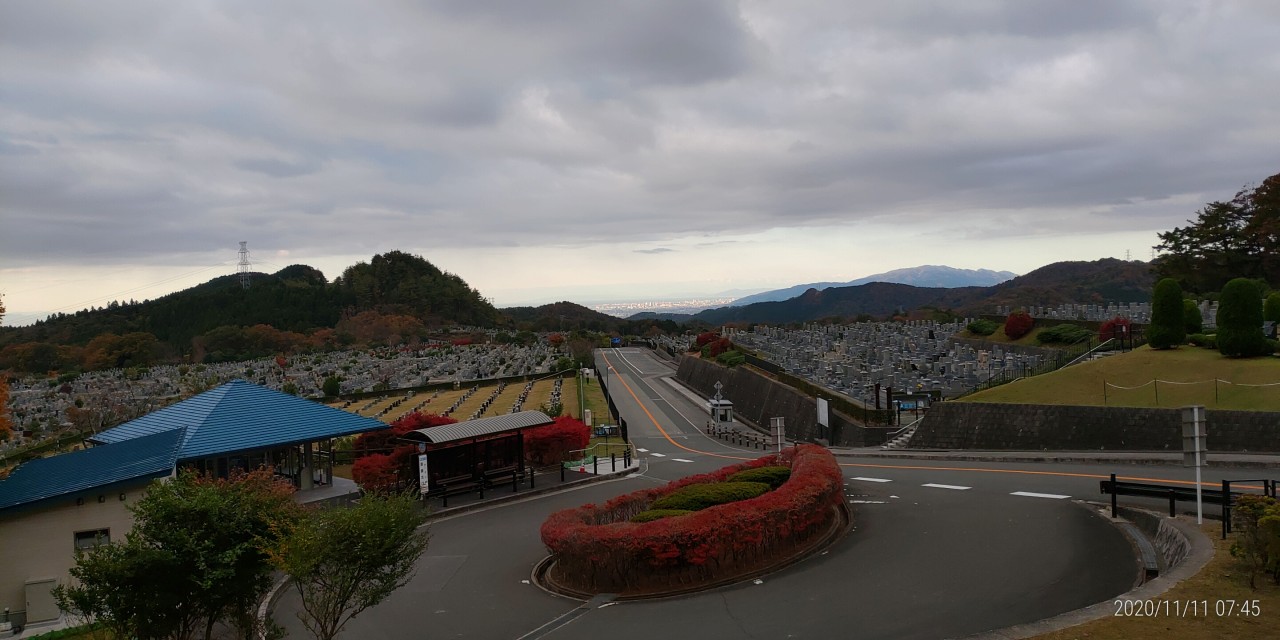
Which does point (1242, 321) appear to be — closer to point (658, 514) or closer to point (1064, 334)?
point (1064, 334)

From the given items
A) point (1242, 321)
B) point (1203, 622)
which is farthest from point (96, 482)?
point (1242, 321)

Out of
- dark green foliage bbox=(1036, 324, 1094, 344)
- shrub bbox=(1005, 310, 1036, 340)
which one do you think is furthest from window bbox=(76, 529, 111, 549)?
shrub bbox=(1005, 310, 1036, 340)

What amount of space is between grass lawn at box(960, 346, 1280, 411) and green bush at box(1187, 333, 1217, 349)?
0.39m

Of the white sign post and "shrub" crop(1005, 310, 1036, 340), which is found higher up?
"shrub" crop(1005, 310, 1036, 340)

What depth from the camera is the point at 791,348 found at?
5653 centimetres

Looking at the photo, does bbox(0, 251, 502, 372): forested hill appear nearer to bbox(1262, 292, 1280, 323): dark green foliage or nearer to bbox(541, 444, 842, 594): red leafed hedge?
bbox(541, 444, 842, 594): red leafed hedge

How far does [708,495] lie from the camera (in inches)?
555

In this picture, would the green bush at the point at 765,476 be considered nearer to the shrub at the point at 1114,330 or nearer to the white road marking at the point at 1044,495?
the white road marking at the point at 1044,495

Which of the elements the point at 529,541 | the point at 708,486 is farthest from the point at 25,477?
the point at 708,486

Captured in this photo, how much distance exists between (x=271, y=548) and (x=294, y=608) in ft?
17.0

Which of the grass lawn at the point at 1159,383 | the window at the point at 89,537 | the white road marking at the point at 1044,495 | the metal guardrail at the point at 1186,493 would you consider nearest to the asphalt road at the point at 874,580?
the white road marking at the point at 1044,495

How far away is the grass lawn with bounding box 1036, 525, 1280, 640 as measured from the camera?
6938mm

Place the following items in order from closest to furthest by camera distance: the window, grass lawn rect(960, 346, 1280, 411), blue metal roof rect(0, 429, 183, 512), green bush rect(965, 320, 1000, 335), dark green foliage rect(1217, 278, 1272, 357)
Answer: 1. blue metal roof rect(0, 429, 183, 512)
2. the window
3. grass lawn rect(960, 346, 1280, 411)
4. dark green foliage rect(1217, 278, 1272, 357)
5. green bush rect(965, 320, 1000, 335)

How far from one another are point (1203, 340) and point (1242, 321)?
3.18 metres
